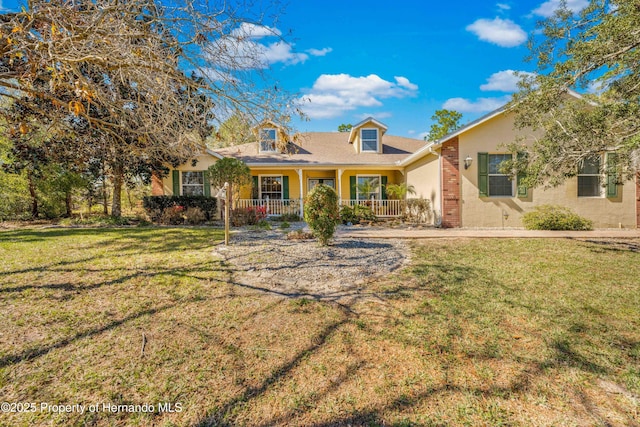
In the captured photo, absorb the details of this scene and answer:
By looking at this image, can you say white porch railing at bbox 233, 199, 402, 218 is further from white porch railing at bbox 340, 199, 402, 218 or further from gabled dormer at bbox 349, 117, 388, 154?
gabled dormer at bbox 349, 117, 388, 154

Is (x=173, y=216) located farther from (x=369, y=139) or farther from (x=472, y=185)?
(x=472, y=185)

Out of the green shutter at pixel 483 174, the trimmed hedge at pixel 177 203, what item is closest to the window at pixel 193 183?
the trimmed hedge at pixel 177 203

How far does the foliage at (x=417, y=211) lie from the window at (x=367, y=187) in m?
1.94

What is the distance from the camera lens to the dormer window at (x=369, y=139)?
49.8 feet

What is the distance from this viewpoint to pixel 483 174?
10.6 m

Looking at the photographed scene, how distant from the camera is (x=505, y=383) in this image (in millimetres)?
2693

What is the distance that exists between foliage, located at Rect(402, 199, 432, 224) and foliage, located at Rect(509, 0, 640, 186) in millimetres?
4743

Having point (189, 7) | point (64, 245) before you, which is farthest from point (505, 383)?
point (64, 245)

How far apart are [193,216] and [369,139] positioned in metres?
9.27

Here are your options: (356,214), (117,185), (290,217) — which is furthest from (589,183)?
(117,185)

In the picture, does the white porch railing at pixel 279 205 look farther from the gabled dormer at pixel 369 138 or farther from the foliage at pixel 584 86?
the foliage at pixel 584 86

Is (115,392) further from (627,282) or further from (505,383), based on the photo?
(627,282)

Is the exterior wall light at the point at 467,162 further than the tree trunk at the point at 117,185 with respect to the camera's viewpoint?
No

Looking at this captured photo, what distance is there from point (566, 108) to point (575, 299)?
4.64 metres
